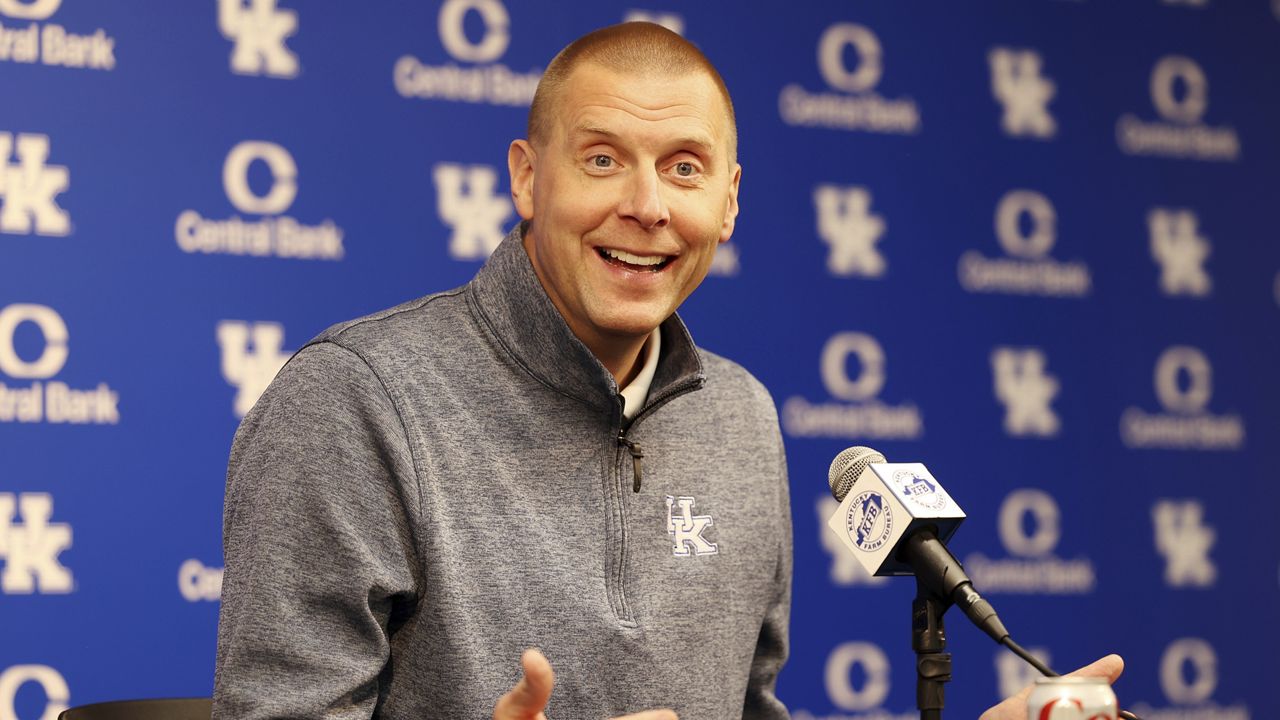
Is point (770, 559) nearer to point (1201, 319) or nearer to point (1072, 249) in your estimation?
point (1072, 249)

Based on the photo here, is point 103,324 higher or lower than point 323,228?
lower

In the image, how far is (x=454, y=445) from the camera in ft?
5.99

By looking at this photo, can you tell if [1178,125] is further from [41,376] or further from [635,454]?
[41,376]

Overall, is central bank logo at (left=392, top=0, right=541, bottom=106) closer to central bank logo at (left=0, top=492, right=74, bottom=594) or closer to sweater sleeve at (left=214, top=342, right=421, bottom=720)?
central bank logo at (left=0, top=492, right=74, bottom=594)

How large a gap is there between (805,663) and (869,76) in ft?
4.82

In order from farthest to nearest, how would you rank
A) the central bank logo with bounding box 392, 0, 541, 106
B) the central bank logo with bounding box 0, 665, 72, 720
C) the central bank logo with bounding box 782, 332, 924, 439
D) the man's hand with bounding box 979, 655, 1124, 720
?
the central bank logo with bounding box 782, 332, 924, 439 < the central bank logo with bounding box 392, 0, 541, 106 < the central bank logo with bounding box 0, 665, 72, 720 < the man's hand with bounding box 979, 655, 1124, 720

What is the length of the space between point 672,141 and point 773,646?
2.62 ft

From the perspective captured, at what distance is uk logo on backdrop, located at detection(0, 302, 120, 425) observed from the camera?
281cm

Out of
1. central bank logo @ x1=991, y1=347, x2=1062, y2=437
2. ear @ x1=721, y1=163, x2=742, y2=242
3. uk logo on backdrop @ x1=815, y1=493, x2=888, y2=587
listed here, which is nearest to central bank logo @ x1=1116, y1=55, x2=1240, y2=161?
central bank logo @ x1=991, y1=347, x2=1062, y2=437

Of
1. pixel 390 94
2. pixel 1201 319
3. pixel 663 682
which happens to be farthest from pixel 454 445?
pixel 1201 319

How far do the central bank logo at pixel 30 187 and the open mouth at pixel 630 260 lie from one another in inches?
56.9

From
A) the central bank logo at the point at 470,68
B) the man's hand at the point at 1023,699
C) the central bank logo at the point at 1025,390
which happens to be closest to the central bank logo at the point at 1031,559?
the central bank logo at the point at 1025,390

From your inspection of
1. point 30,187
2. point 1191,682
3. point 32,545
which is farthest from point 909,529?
point 1191,682

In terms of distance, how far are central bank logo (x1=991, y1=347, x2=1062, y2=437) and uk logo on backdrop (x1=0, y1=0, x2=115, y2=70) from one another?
2.24 meters
